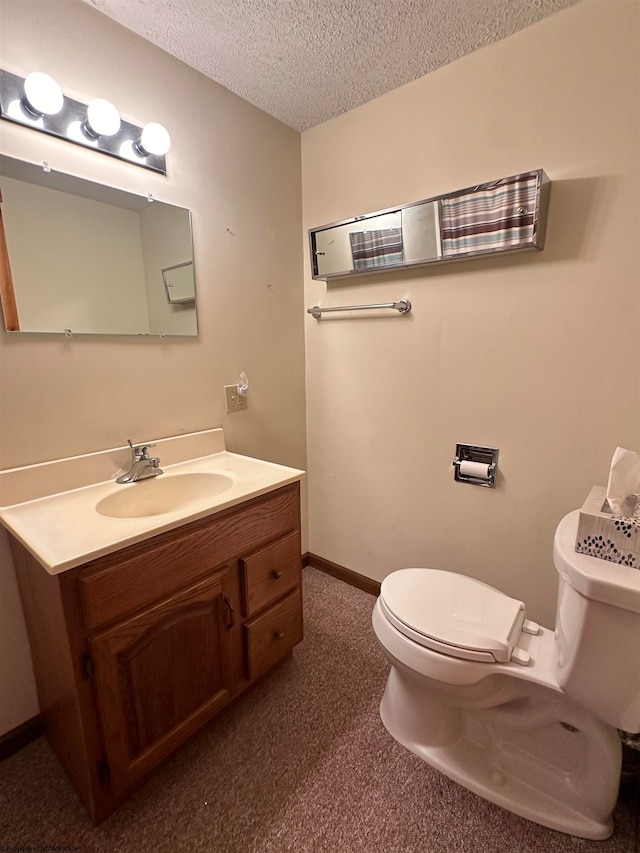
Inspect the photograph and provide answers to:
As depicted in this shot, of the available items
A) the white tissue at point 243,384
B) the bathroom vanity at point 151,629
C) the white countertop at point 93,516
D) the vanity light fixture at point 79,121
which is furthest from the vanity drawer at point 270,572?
the vanity light fixture at point 79,121

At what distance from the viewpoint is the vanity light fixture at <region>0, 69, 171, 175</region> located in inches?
40.3

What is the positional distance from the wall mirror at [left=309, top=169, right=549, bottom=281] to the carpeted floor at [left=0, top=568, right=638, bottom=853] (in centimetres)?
167

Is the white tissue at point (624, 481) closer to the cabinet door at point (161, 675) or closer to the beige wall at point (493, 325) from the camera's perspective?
the beige wall at point (493, 325)

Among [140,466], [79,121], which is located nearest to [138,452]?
[140,466]

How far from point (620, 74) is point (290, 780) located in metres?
2.27

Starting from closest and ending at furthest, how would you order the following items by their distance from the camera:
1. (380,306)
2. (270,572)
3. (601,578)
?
1. (601,578)
2. (270,572)
3. (380,306)

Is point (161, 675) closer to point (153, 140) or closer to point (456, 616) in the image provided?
point (456, 616)

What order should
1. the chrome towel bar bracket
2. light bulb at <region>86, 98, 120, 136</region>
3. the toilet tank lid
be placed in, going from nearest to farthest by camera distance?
the toilet tank lid → light bulb at <region>86, 98, 120, 136</region> → the chrome towel bar bracket

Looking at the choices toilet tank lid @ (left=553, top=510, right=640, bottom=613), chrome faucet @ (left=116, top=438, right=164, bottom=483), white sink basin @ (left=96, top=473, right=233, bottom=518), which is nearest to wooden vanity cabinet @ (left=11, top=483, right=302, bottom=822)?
white sink basin @ (left=96, top=473, right=233, bottom=518)

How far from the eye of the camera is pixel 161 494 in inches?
52.8

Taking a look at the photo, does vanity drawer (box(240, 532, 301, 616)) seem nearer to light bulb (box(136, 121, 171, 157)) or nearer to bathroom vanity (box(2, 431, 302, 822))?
bathroom vanity (box(2, 431, 302, 822))

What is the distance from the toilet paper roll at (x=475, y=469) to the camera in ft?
4.87

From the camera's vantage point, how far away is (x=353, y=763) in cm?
119

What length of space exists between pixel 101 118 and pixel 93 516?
Result: 1173 millimetres
